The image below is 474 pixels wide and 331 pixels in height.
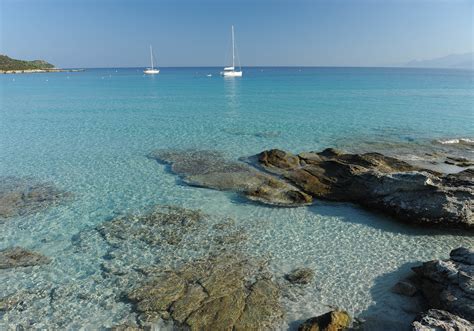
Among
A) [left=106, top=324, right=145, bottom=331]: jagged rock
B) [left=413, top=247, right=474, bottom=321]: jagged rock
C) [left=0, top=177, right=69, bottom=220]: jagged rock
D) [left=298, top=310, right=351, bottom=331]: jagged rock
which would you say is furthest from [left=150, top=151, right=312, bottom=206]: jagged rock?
[left=106, top=324, right=145, bottom=331]: jagged rock

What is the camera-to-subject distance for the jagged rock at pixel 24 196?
13.6 meters

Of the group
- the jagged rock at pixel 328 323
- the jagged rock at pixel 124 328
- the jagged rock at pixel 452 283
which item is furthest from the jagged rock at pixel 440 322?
the jagged rock at pixel 124 328

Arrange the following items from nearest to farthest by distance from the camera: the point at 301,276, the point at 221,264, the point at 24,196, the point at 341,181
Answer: the point at 301,276
the point at 221,264
the point at 24,196
the point at 341,181

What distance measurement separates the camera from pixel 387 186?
1345 cm

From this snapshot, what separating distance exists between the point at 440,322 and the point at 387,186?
7.26m

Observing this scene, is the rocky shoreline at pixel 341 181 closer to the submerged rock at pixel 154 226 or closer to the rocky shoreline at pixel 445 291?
the submerged rock at pixel 154 226

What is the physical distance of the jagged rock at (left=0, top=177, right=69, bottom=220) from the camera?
13645mm

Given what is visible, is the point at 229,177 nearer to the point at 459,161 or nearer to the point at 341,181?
the point at 341,181

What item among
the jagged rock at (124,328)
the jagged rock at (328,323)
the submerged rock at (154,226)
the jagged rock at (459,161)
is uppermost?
the jagged rock at (459,161)

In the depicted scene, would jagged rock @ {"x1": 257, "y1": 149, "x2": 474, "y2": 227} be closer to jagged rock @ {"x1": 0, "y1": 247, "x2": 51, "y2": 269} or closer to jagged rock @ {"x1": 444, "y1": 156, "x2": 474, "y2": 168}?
jagged rock @ {"x1": 444, "y1": 156, "x2": 474, "y2": 168}

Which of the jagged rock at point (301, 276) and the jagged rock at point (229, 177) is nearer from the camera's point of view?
the jagged rock at point (301, 276)

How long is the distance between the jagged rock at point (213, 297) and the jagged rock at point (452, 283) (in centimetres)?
359

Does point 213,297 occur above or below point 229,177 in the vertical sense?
below

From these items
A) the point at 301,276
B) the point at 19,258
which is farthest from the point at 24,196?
the point at 301,276
